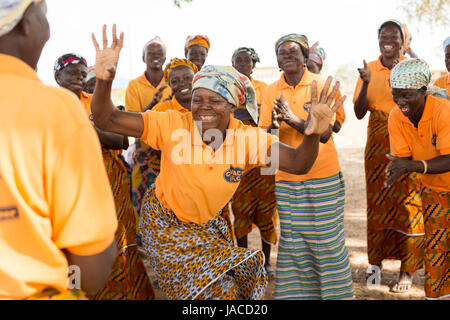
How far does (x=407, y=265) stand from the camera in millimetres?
4621

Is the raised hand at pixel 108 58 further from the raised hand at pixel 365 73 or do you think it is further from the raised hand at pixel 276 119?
→ the raised hand at pixel 365 73

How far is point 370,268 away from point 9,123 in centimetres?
446

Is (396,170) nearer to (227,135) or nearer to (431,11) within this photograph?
(227,135)

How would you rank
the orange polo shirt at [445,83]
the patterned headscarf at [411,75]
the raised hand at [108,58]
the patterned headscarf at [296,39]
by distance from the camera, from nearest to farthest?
1. the raised hand at [108,58]
2. the patterned headscarf at [411,75]
3. the patterned headscarf at [296,39]
4. the orange polo shirt at [445,83]

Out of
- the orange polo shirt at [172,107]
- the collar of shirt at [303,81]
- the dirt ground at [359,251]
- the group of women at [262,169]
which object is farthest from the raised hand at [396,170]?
the orange polo shirt at [172,107]

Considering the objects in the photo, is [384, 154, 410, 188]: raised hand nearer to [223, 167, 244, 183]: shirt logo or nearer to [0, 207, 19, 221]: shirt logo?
[223, 167, 244, 183]: shirt logo

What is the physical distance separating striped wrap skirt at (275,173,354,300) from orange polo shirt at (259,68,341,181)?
0.06 meters

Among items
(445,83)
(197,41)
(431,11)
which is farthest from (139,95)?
(431,11)

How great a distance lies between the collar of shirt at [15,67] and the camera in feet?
4.40

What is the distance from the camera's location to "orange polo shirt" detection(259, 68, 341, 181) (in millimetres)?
3961

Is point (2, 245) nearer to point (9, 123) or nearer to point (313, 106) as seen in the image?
point (9, 123)

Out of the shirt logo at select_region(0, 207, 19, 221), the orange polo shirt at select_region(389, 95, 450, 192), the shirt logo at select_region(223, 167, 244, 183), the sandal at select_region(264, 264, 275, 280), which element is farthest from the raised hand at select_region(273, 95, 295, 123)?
the shirt logo at select_region(0, 207, 19, 221)

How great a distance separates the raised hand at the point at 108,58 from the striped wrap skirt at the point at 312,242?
1929 millimetres

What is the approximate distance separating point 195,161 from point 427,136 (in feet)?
6.74
